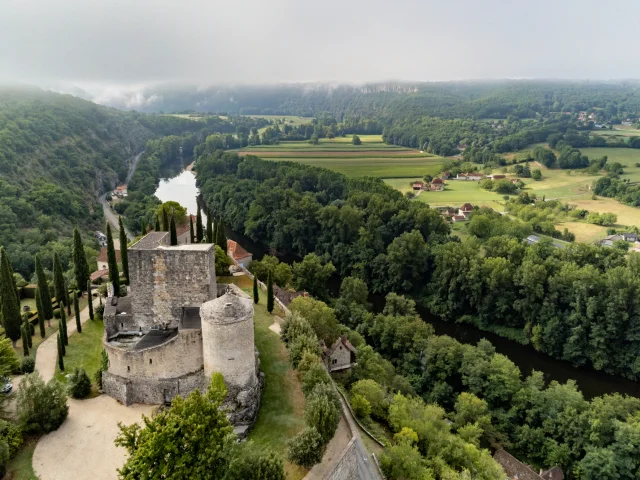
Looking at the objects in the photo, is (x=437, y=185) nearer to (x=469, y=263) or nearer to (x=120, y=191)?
(x=469, y=263)

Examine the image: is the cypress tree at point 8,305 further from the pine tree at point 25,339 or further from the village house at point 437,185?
the village house at point 437,185

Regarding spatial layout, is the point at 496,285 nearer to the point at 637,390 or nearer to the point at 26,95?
the point at 637,390

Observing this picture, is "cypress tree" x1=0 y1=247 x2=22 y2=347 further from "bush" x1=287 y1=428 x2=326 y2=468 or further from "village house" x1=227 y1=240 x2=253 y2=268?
"village house" x1=227 y1=240 x2=253 y2=268

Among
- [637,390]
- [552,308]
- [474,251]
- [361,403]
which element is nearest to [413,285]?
[474,251]

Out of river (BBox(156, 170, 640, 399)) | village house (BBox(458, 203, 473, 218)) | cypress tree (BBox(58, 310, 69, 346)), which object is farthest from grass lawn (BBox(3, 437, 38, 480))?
village house (BBox(458, 203, 473, 218))

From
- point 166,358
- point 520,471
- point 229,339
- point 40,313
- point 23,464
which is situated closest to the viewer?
point 23,464

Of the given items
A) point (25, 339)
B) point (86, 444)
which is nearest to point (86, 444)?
point (86, 444)
